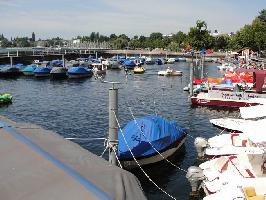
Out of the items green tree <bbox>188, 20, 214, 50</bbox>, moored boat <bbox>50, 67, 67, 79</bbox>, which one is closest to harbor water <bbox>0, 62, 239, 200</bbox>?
moored boat <bbox>50, 67, 67, 79</bbox>

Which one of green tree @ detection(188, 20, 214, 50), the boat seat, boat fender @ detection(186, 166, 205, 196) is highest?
green tree @ detection(188, 20, 214, 50)

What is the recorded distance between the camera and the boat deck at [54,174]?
219 inches

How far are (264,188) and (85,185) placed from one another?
10168 millimetres

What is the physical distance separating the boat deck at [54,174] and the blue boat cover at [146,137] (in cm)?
1077

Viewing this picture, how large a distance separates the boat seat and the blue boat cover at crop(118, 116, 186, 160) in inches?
261

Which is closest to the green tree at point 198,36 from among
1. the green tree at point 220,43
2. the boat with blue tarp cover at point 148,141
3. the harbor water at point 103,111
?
the green tree at point 220,43

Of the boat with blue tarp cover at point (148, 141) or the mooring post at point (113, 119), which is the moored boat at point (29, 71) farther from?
the mooring post at point (113, 119)

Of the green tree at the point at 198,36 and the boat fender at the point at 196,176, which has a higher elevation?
the green tree at the point at 198,36

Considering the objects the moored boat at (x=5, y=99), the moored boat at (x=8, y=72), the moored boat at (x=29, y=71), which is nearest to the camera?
the moored boat at (x=5, y=99)

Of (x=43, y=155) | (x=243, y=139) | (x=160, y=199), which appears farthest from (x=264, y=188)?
(x=43, y=155)

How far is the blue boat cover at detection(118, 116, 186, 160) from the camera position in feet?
60.8

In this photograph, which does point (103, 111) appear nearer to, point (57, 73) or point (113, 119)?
point (113, 119)

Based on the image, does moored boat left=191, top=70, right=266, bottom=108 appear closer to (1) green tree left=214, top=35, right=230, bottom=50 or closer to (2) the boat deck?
(2) the boat deck

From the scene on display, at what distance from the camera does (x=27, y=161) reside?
21.6 feet
